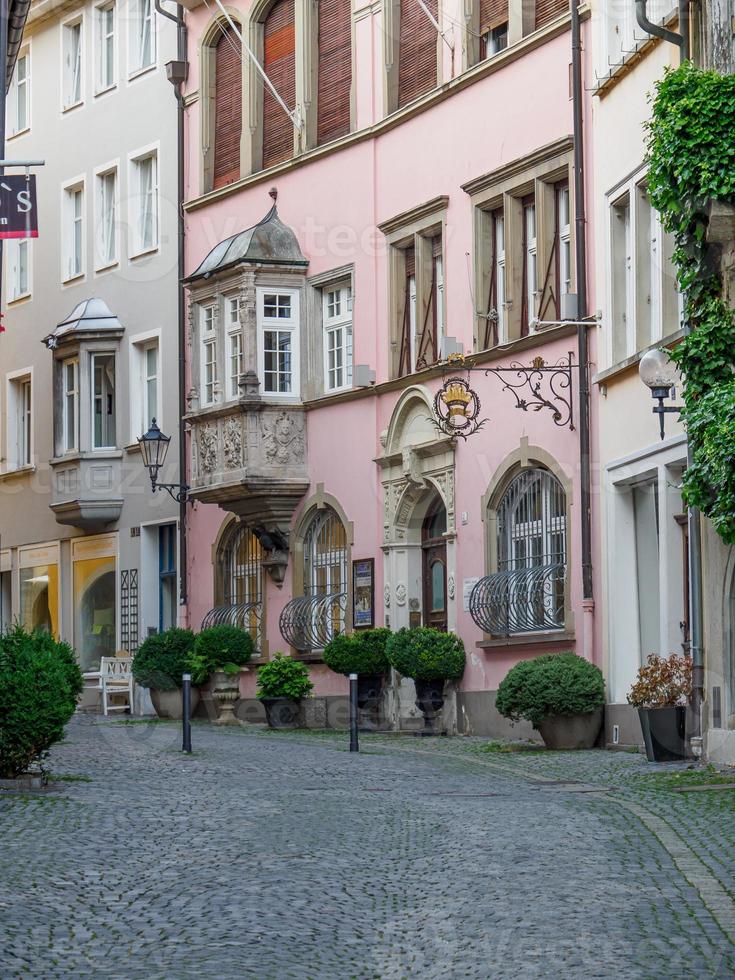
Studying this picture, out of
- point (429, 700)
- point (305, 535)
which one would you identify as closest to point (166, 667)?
point (305, 535)

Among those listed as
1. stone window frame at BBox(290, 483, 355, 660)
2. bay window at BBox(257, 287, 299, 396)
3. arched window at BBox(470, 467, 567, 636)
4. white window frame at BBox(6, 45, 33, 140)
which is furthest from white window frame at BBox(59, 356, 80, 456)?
arched window at BBox(470, 467, 567, 636)

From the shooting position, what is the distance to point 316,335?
2984cm

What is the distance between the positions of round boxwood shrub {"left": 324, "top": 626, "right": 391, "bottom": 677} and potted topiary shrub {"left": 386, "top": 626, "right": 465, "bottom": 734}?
102 cm

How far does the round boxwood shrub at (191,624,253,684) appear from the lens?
3031 cm

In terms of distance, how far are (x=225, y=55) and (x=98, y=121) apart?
5.10 meters

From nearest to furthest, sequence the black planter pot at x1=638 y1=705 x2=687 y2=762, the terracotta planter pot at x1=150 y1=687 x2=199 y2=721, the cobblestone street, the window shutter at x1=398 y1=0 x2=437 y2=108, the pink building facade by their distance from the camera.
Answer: the cobblestone street, the black planter pot at x1=638 y1=705 x2=687 y2=762, the pink building facade, the window shutter at x1=398 y1=0 x2=437 y2=108, the terracotta planter pot at x1=150 y1=687 x2=199 y2=721

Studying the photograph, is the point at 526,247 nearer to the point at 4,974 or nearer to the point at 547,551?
the point at 547,551

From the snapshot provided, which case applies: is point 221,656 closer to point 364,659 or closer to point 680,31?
point 364,659

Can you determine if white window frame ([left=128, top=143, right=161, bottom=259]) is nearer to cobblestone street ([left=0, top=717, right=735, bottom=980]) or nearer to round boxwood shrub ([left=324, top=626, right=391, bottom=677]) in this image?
round boxwood shrub ([left=324, top=626, right=391, bottom=677])

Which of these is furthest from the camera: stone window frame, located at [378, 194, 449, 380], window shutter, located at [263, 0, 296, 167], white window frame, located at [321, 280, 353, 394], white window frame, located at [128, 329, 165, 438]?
white window frame, located at [128, 329, 165, 438]

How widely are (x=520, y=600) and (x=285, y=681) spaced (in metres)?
4.40

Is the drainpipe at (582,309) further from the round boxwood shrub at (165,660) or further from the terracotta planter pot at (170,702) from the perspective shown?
the terracotta planter pot at (170,702)

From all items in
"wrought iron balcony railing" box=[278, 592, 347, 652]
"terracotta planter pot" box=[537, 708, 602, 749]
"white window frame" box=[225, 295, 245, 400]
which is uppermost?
"white window frame" box=[225, 295, 245, 400]

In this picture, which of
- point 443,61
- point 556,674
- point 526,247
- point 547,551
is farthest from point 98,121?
point 556,674
